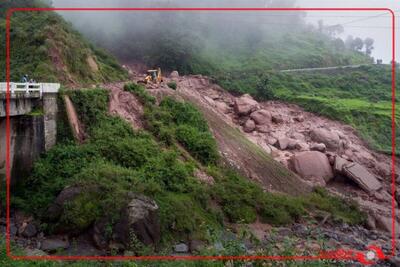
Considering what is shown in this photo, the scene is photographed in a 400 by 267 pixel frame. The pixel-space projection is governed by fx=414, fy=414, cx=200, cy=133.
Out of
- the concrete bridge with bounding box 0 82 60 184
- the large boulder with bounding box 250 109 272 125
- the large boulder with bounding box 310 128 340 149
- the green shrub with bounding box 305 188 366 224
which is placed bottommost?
the green shrub with bounding box 305 188 366 224

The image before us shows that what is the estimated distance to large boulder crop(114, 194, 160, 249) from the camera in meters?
15.5

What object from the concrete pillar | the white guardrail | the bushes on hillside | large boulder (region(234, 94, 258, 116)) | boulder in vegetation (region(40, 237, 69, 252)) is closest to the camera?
boulder in vegetation (region(40, 237, 69, 252))

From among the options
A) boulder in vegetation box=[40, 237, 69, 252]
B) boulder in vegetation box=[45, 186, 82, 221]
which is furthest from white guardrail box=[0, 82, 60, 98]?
boulder in vegetation box=[40, 237, 69, 252]

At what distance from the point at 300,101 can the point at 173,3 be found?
23980 millimetres

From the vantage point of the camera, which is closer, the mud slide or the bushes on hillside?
the bushes on hillside

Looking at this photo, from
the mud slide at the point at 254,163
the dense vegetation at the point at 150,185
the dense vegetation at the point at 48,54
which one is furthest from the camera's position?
the dense vegetation at the point at 48,54

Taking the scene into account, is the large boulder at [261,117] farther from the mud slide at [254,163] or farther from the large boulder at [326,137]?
the mud slide at [254,163]

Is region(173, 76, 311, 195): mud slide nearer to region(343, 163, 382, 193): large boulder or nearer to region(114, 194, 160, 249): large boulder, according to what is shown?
region(343, 163, 382, 193): large boulder

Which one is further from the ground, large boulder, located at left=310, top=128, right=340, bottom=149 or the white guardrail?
the white guardrail

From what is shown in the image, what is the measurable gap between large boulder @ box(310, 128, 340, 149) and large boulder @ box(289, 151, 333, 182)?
3619 millimetres

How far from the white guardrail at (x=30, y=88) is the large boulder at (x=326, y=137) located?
778 inches

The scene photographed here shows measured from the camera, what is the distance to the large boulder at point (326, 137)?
31.0 meters

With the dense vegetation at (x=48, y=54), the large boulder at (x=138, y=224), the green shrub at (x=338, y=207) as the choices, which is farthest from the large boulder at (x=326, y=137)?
the large boulder at (x=138, y=224)

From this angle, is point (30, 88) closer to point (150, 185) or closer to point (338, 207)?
point (150, 185)
